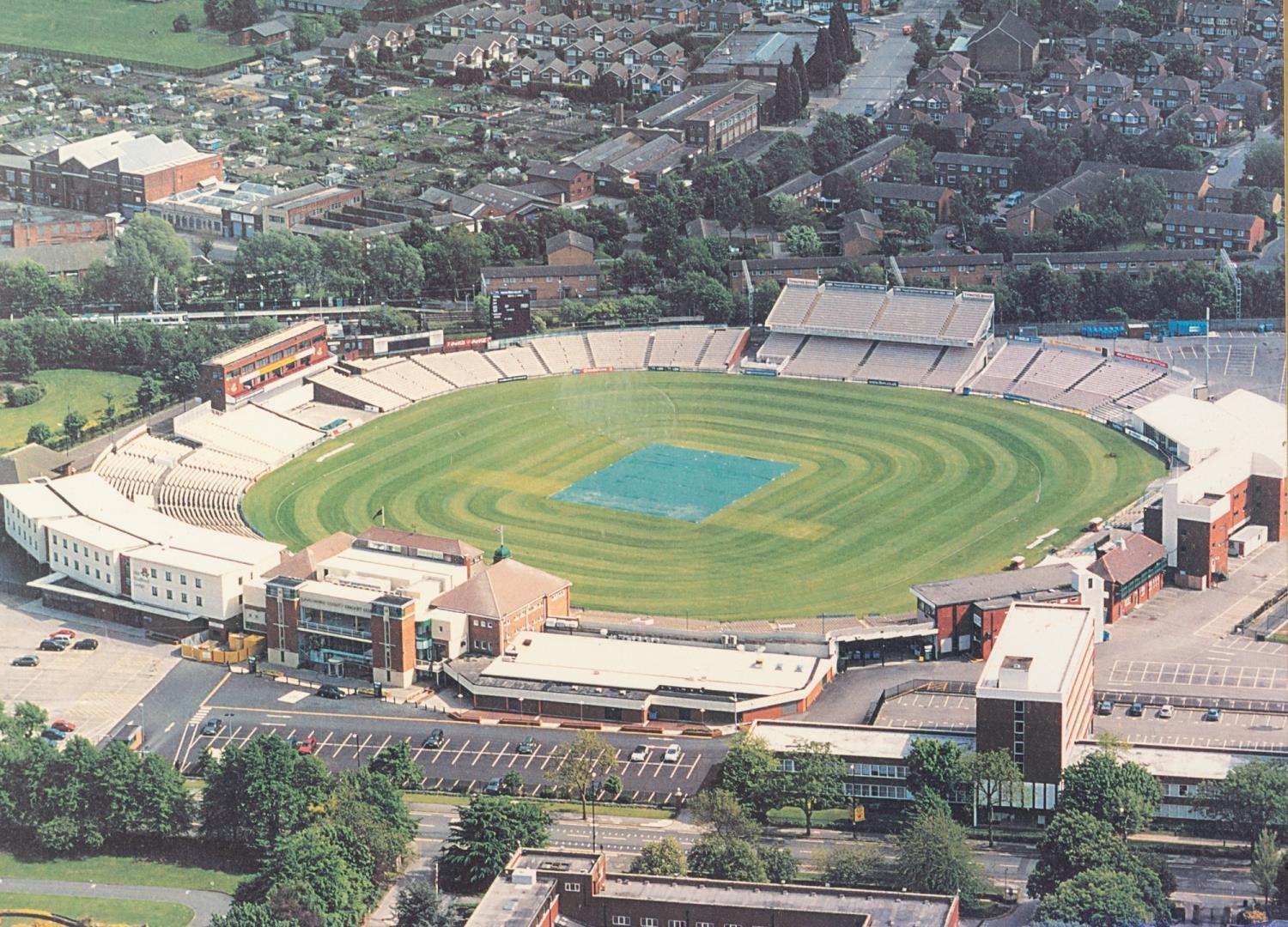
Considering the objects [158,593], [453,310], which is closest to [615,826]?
[158,593]

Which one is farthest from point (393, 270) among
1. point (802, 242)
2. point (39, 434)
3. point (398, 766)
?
point (398, 766)

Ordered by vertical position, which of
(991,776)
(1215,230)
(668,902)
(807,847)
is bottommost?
(807,847)

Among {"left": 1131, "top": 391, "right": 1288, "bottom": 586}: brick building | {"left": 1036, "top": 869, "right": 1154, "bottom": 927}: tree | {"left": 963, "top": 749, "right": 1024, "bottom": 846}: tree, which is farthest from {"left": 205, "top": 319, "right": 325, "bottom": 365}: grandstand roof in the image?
{"left": 1036, "top": 869, "right": 1154, "bottom": 927}: tree

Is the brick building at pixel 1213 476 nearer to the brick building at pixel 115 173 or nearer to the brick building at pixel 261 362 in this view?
the brick building at pixel 261 362

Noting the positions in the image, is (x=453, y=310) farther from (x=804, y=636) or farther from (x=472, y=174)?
(x=804, y=636)

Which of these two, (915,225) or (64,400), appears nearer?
(64,400)

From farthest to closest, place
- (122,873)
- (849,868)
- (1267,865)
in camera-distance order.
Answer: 1. (122,873)
2. (849,868)
3. (1267,865)

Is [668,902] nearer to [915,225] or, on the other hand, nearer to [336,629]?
[336,629]
